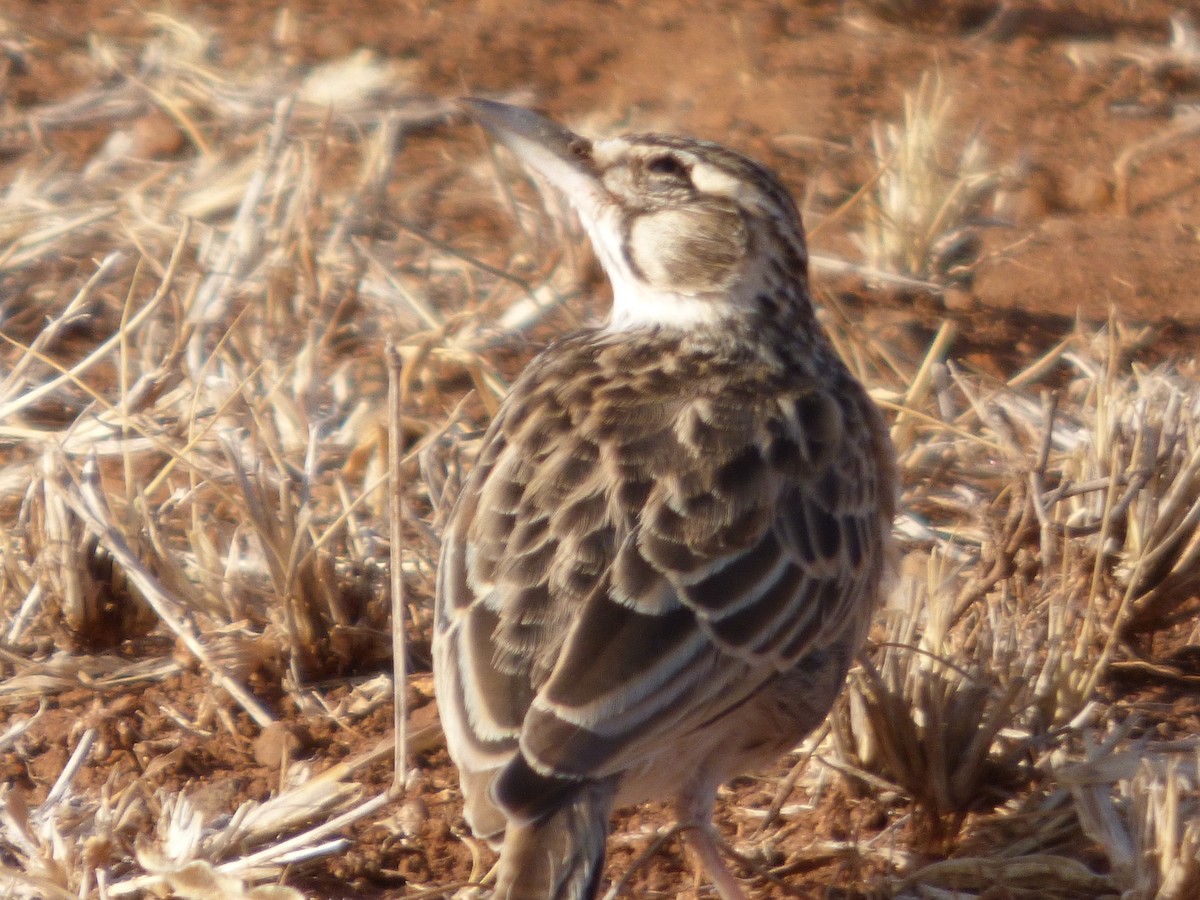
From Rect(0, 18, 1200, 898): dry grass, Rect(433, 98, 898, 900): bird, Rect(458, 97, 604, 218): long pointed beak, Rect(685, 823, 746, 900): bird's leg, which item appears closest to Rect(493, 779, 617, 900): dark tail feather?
Rect(433, 98, 898, 900): bird

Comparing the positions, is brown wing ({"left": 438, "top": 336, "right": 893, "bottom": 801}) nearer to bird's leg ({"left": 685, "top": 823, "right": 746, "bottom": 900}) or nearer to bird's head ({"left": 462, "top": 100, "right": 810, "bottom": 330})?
bird's head ({"left": 462, "top": 100, "right": 810, "bottom": 330})

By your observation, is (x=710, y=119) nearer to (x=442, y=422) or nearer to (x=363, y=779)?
(x=442, y=422)

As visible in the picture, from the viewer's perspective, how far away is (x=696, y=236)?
5.43m

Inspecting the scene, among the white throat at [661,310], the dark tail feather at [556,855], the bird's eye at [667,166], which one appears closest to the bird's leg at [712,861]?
the dark tail feather at [556,855]

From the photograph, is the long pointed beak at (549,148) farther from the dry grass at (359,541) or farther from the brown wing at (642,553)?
the dry grass at (359,541)

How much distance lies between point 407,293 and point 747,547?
313cm

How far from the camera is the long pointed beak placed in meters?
5.65

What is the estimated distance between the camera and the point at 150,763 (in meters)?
5.20

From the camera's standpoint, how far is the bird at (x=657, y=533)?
392 centimetres

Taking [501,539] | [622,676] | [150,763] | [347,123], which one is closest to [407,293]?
[347,123]

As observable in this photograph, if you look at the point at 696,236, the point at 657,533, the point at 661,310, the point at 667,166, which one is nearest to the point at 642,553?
the point at 657,533

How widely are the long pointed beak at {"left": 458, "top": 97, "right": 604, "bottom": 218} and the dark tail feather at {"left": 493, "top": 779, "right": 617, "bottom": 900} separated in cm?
229

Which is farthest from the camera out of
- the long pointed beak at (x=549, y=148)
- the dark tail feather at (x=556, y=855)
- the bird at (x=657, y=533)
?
the long pointed beak at (x=549, y=148)

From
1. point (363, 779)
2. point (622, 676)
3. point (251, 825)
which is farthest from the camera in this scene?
point (363, 779)
